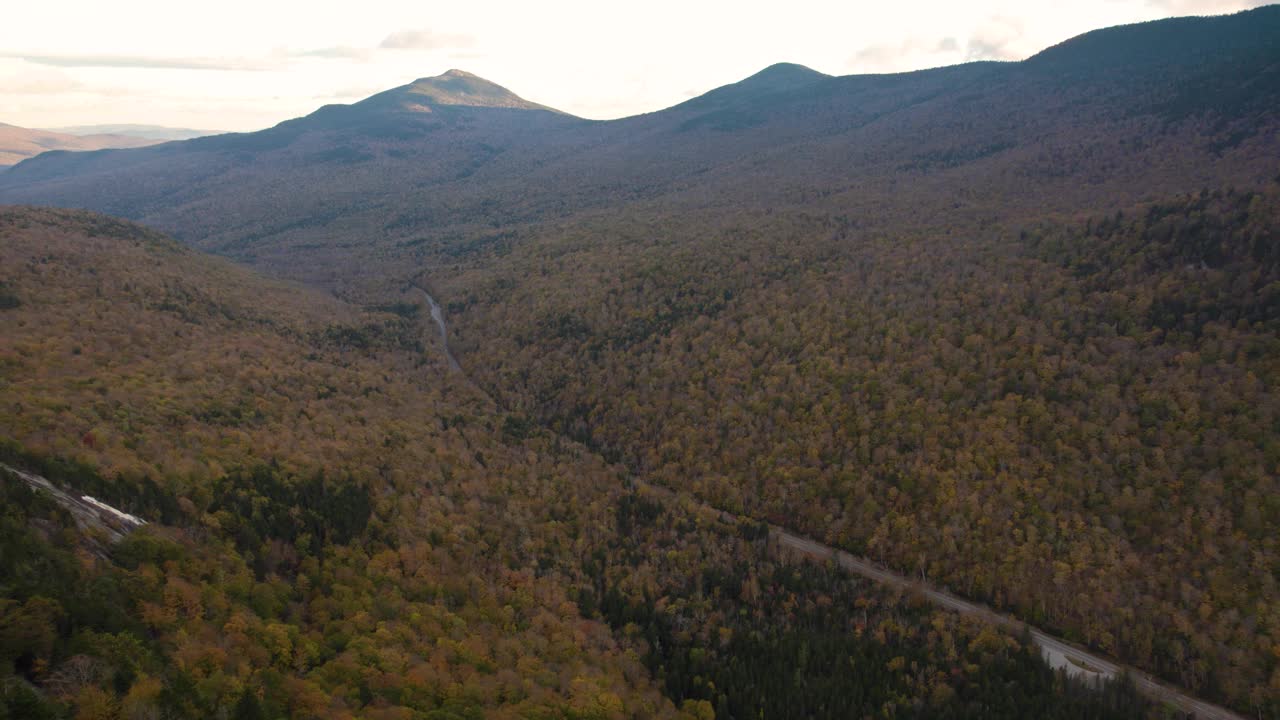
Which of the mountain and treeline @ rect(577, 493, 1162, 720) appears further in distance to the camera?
the mountain

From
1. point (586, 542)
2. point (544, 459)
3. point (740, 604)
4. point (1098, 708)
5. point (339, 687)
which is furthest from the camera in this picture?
point (544, 459)

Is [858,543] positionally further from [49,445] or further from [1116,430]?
[49,445]

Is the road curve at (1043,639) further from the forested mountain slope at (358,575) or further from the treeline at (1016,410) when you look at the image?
the forested mountain slope at (358,575)

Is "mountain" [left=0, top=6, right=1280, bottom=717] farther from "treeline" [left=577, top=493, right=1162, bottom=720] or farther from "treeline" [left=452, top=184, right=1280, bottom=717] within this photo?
"treeline" [left=577, top=493, right=1162, bottom=720]

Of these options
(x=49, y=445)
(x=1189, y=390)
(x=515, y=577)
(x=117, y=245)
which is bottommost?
(x=515, y=577)

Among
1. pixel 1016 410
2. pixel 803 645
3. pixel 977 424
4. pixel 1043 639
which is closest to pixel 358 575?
pixel 803 645

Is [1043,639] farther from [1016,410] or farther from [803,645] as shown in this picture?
[1016,410]

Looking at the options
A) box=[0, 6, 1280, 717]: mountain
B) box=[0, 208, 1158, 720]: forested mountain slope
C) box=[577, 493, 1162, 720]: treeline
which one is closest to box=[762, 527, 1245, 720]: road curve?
box=[0, 6, 1280, 717]: mountain

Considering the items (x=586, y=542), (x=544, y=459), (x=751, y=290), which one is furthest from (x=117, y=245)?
(x=751, y=290)
